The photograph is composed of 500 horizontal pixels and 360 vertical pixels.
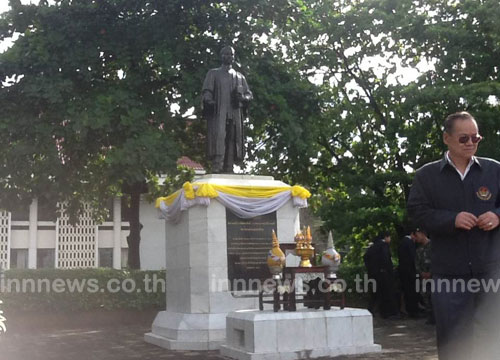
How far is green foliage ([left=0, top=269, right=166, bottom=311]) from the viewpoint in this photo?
16391mm

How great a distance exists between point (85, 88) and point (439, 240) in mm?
15933

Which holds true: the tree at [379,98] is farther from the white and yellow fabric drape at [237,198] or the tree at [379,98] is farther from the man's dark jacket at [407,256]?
the white and yellow fabric drape at [237,198]

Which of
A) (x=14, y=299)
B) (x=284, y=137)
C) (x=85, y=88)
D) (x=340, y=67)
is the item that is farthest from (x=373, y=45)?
(x=14, y=299)

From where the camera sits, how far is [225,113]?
12.5 meters

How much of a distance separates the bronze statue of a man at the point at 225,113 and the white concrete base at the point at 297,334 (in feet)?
12.9

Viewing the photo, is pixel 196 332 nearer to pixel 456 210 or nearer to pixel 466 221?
pixel 456 210

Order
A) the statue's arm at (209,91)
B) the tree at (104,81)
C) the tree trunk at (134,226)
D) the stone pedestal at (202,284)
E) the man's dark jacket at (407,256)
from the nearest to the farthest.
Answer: the stone pedestal at (202,284) < the statue's arm at (209,91) < the man's dark jacket at (407,256) < the tree at (104,81) < the tree trunk at (134,226)

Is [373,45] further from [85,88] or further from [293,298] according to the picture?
[293,298]

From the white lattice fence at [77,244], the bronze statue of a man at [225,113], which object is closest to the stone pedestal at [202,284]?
the bronze statue of a man at [225,113]

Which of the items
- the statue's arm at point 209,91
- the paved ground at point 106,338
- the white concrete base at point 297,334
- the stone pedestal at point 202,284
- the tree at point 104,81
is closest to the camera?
the white concrete base at point 297,334

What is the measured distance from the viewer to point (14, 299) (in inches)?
640

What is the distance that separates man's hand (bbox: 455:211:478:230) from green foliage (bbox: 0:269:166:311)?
14299 mm

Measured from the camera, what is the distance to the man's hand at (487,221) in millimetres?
3916

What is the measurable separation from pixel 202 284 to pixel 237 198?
1.58 m
